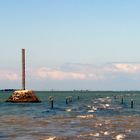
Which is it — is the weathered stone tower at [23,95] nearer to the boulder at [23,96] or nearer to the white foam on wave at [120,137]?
the boulder at [23,96]

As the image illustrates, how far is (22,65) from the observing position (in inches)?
A: 4331

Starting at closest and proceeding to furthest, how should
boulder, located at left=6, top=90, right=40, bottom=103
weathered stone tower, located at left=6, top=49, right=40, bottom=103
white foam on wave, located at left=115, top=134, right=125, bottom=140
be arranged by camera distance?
white foam on wave, located at left=115, top=134, right=125, bottom=140 → boulder, located at left=6, top=90, right=40, bottom=103 → weathered stone tower, located at left=6, top=49, right=40, bottom=103

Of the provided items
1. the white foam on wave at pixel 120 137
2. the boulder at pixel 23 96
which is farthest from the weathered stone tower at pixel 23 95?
the white foam on wave at pixel 120 137

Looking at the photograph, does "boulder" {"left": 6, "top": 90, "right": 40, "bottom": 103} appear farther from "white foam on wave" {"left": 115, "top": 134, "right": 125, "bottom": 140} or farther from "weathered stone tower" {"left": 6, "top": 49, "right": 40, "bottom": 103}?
"white foam on wave" {"left": 115, "top": 134, "right": 125, "bottom": 140}

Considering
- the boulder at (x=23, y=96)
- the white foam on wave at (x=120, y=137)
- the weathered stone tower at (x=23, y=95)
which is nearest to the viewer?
the white foam on wave at (x=120, y=137)

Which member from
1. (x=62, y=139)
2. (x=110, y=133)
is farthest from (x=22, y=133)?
(x=110, y=133)

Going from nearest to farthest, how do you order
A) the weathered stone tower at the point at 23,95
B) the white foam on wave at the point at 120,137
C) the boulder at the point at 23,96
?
the white foam on wave at the point at 120,137
the boulder at the point at 23,96
the weathered stone tower at the point at 23,95

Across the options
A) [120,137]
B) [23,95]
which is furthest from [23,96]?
[120,137]

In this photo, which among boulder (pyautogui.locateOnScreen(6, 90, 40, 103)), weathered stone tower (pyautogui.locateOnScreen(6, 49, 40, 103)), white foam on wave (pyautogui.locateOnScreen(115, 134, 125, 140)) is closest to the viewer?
white foam on wave (pyautogui.locateOnScreen(115, 134, 125, 140))

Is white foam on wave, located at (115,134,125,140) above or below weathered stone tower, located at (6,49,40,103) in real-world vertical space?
below

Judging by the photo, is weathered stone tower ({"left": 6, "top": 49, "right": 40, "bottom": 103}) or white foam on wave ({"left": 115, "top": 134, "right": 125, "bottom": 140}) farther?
weathered stone tower ({"left": 6, "top": 49, "right": 40, "bottom": 103})

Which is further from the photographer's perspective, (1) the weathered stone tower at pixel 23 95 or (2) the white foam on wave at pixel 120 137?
(1) the weathered stone tower at pixel 23 95

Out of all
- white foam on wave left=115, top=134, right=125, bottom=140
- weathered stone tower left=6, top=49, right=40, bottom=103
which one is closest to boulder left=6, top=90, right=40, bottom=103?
weathered stone tower left=6, top=49, right=40, bottom=103

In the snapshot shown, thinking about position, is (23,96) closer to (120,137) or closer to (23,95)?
(23,95)
